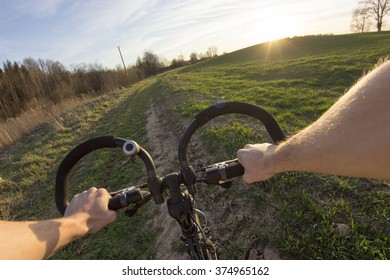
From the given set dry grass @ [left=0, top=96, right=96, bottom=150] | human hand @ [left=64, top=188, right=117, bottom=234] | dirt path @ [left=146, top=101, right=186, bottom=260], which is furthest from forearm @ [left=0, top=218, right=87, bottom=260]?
dry grass @ [left=0, top=96, right=96, bottom=150]

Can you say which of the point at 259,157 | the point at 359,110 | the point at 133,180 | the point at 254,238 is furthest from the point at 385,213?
the point at 133,180

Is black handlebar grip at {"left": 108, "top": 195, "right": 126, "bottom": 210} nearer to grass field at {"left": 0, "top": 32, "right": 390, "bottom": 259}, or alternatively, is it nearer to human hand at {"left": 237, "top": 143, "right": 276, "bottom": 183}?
human hand at {"left": 237, "top": 143, "right": 276, "bottom": 183}

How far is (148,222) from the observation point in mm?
4441

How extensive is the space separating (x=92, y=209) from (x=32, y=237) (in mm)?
318

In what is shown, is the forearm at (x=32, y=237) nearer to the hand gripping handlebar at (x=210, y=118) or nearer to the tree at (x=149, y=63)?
the hand gripping handlebar at (x=210, y=118)

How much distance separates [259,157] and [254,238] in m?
2.10

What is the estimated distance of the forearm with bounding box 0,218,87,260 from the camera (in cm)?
114

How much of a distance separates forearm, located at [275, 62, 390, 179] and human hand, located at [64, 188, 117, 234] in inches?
42.6

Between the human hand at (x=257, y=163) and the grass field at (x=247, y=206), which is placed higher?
the human hand at (x=257, y=163)

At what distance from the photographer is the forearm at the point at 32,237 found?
1.14 meters

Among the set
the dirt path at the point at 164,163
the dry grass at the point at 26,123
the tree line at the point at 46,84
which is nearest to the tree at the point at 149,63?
the tree line at the point at 46,84

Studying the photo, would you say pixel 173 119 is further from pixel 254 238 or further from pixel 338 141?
pixel 338 141

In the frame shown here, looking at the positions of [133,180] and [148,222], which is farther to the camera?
[133,180]

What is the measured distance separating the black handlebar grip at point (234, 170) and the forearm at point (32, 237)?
0.87 meters
